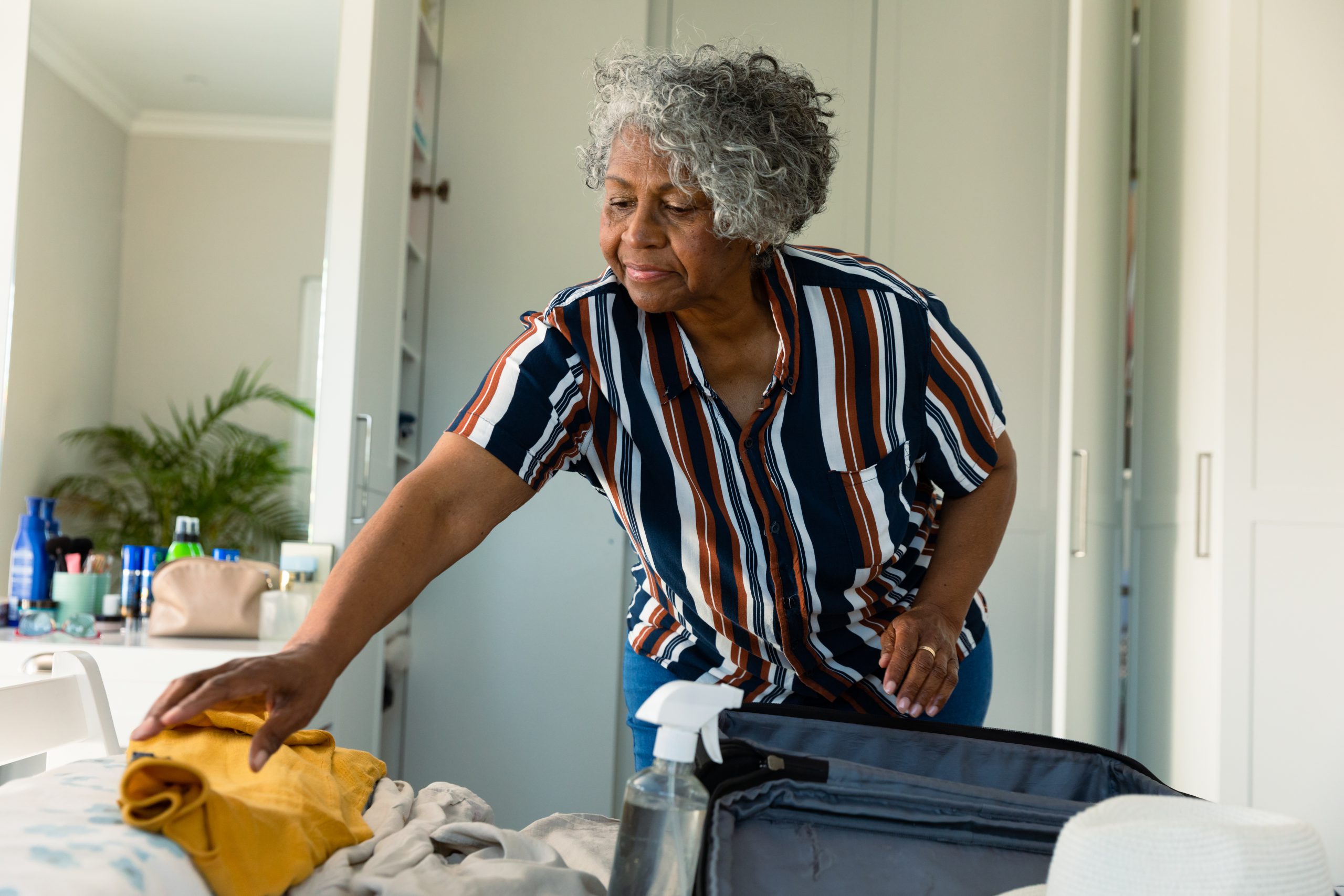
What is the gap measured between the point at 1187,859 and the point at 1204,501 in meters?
2.24

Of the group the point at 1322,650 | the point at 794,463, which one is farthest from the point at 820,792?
the point at 1322,650

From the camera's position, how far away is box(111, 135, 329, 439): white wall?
2.54 meters

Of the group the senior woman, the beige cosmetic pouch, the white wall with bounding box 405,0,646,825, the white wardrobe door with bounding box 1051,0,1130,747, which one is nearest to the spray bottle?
the senior woman

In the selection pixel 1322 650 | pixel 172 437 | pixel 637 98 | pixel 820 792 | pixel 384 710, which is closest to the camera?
pixel 820 792

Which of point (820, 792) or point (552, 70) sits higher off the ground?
point (552, 70)

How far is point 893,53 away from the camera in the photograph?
310 centimetres

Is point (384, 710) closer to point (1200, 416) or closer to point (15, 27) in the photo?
point (15, 27)

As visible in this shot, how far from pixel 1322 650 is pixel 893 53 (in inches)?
72.3

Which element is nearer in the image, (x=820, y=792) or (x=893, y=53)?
(x=820, y=792)

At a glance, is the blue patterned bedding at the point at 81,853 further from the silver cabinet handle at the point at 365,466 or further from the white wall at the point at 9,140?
the white wall at the point at 9,140

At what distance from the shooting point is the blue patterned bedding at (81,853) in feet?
1.88

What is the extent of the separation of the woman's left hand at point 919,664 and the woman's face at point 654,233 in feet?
1.24

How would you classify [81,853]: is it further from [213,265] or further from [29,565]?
[213,265]

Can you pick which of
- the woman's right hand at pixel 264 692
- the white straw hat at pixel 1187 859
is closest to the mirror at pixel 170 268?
the woman's right hand at pixel 264 692
